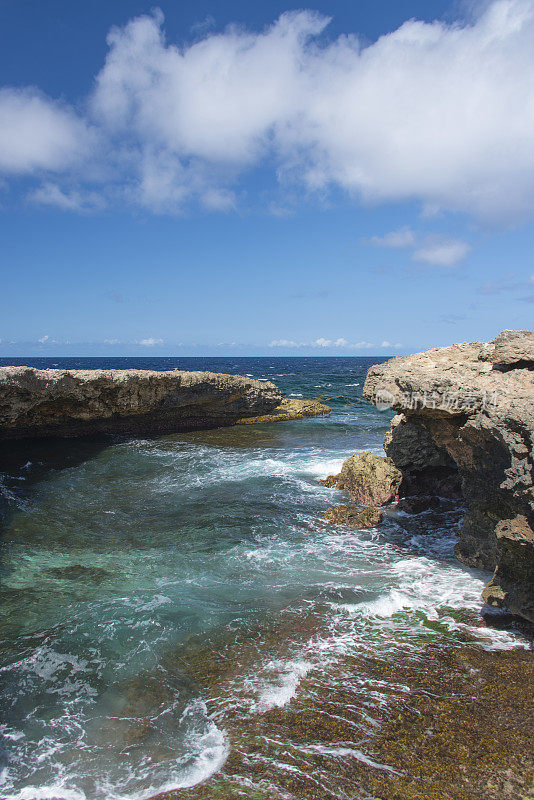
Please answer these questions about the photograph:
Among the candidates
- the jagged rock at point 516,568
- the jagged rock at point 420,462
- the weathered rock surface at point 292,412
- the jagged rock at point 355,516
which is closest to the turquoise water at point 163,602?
the jagged rock at point 355,516

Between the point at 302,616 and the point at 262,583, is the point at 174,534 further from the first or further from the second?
the point at 302,616

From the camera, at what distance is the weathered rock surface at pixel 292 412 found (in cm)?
2985

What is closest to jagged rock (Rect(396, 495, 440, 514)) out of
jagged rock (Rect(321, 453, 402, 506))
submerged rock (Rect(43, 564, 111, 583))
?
jagged rock (Rect(321, 453, 402, 506))

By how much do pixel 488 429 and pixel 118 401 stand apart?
1916cm

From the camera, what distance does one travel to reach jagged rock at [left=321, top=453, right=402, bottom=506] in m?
13.2

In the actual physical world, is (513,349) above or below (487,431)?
above

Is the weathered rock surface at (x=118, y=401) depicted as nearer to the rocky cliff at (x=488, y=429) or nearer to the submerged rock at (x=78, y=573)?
the submerged rock at (x=78, y=573)

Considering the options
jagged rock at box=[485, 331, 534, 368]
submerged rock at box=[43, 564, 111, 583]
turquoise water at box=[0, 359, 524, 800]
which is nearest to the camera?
turquoise water at box=[0, 359, 524, 800]

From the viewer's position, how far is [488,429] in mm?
6660

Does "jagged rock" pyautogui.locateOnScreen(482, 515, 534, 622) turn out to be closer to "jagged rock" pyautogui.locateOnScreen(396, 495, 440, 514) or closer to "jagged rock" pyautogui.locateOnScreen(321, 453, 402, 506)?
"jagged rock" pyautogui.locateOnScreen(396, 495, 440, 514)

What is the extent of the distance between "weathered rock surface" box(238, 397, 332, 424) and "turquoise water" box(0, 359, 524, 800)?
1358 cm

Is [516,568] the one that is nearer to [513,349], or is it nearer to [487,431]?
[487,431]

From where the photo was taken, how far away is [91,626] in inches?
279

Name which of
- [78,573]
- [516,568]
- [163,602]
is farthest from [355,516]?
[78,573]
